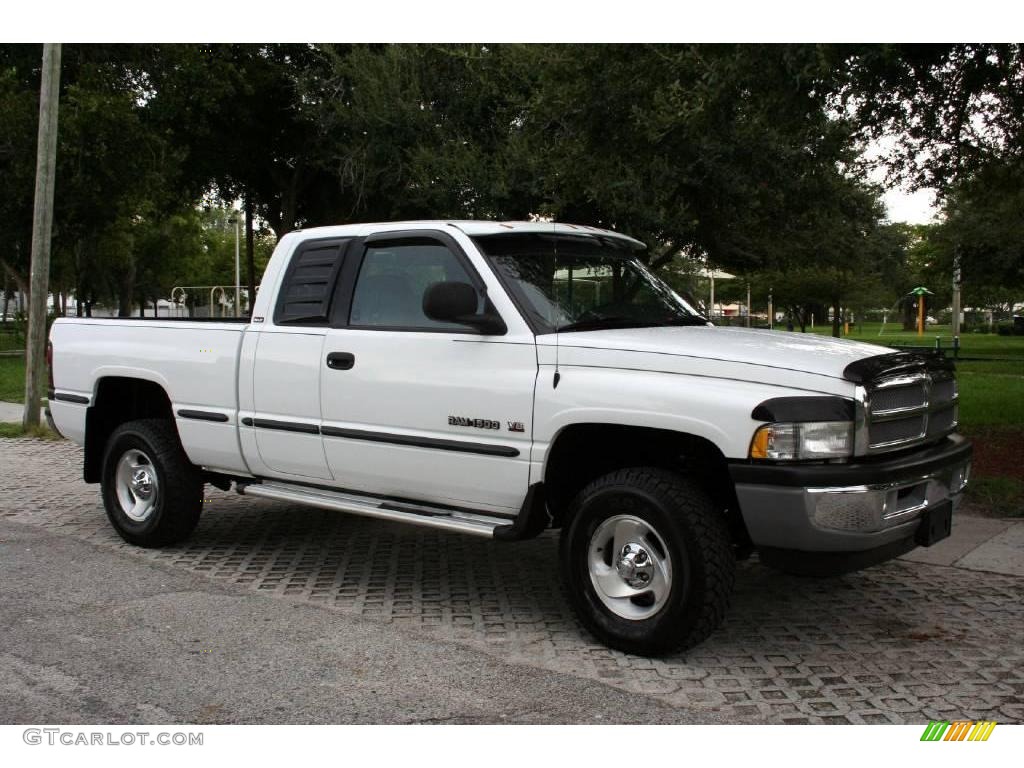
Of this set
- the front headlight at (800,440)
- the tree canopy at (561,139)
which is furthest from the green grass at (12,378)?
the front headlight at (800,440)

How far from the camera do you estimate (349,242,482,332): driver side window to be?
5914mm

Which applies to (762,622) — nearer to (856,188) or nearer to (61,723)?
(61,723)

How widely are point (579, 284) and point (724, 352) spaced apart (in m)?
1.17

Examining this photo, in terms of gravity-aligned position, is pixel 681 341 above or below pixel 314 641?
above

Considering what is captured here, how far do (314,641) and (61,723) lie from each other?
1.28 metres

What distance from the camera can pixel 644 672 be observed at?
191 inches

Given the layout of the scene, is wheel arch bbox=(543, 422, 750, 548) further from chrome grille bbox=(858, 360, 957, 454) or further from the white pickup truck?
chrome grille bbox=(858, 360, 957, 454)

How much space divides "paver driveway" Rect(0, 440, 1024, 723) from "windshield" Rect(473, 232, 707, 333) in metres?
1.54

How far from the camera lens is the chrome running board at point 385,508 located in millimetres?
5531

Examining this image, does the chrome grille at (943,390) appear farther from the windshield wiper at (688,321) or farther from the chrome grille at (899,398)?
the windshield wiper at (688,321)

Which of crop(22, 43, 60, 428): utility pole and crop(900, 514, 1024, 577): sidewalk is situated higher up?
crop(22, 43, 60, 428): utility pole

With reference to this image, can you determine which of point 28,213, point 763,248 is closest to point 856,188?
point 763,248

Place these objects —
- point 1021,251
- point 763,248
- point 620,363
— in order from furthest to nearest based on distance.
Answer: point 1021,251, point 763,248, point 620,363
